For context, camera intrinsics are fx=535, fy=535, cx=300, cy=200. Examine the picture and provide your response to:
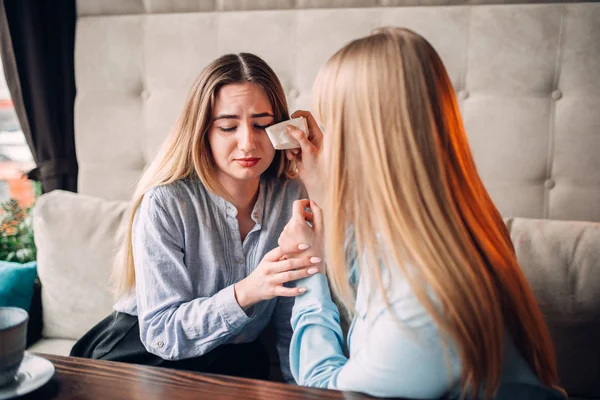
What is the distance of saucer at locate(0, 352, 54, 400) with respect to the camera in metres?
0.78

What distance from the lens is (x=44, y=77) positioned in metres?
2.09

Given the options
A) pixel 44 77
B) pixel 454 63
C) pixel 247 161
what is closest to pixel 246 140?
pixel 247 161

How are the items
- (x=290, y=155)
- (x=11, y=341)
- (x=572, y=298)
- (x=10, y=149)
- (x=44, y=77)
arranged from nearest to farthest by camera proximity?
(x=11, y=341)
(x=290, y=155)
(x=572, y=298)
(x=44, y=77)
(x=10, y=149)

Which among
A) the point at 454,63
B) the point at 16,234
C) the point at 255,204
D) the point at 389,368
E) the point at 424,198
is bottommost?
the point at 16,234

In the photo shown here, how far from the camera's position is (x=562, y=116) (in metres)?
1.66

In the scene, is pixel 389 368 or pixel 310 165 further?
pixel 310 165

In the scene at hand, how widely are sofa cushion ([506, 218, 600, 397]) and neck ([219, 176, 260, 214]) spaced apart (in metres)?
0.75

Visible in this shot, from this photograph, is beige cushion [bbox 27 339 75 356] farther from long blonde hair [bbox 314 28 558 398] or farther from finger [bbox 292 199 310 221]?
long blonde hair [bbox 314 28 558 398]

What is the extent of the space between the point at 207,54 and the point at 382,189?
1.25 meters

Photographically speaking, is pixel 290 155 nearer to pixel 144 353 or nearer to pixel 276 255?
pixel 276 255

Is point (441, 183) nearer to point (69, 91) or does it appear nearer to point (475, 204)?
point (475, 204)

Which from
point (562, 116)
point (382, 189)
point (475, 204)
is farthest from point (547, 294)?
point (382, 189)

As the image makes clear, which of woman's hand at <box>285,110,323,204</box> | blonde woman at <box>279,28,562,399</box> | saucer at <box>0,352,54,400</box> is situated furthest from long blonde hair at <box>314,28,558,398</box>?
saucer at <box>0,352,54,400</box>

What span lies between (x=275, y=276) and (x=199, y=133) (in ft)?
1.48
